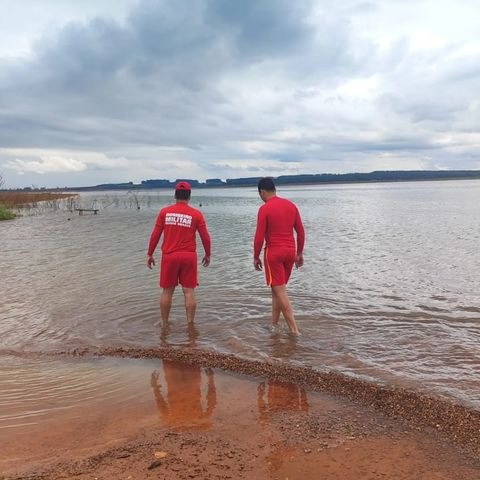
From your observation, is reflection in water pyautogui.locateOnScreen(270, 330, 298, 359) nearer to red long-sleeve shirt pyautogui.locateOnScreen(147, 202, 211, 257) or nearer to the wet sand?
the wet sand

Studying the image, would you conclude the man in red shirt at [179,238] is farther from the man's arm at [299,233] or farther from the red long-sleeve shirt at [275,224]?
the man's arm at [299,233]

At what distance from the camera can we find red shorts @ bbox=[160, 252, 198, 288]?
6805 mm

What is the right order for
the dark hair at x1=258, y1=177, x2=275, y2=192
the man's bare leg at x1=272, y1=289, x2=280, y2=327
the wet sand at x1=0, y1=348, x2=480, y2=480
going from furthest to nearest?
the man's bare leg at x1=272, y1=289, x2=280, y2=327 < the dark hair at x1=258, y1=177, x2=275, y2=192 < the wet sand at x1=0, y1=348, x2=480, y2=480

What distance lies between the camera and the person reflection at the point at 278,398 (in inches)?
170

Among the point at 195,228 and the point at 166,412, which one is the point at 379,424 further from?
the point at 195,228

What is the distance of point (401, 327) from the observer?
7105 mm

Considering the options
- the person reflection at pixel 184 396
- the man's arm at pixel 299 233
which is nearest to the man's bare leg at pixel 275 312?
the man's arm at pixel 299 233

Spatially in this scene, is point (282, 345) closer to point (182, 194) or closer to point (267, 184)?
point (267, 184)

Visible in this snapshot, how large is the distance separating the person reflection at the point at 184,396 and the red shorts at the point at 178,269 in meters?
1.47

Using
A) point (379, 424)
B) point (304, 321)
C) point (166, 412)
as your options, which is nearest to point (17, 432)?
point (166, 412)

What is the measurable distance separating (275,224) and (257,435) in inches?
129

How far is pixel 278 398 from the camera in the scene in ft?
15.1

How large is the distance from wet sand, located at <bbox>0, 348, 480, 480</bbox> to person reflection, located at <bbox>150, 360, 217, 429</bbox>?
0.01m

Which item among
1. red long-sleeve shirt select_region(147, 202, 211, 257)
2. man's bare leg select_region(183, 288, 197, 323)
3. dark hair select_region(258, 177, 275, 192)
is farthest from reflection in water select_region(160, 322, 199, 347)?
dark hair select_region(258, 177, 275, 192)
